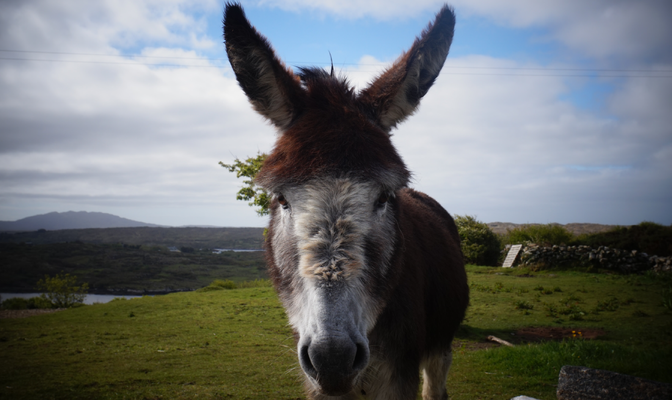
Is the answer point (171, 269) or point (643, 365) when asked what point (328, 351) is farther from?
point (171, 269)

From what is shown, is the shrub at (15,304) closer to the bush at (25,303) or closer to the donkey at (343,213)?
the bush at (25,303)

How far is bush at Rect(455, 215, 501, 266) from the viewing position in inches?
924

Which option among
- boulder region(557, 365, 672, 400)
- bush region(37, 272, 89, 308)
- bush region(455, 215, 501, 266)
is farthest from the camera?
bush region(455, 215, 501, 266)

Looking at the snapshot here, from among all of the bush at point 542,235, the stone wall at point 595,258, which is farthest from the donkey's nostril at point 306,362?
the bush at point 542,235

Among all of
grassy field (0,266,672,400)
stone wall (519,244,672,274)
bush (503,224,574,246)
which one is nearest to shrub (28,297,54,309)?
Answer: grassy field (0,266,672,400)

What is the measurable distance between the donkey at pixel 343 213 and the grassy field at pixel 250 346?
3.88 feet

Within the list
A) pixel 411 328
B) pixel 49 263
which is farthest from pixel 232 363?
pixel 49 263

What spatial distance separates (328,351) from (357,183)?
40.0 inches

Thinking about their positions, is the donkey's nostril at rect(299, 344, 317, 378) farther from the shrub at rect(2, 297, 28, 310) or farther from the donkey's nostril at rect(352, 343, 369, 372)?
the shrub at rect(2, 297, 28, 310)

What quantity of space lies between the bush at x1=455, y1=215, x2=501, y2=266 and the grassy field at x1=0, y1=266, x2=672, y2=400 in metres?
7.75

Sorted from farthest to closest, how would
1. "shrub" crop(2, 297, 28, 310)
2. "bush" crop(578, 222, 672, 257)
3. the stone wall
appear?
"bush" crop(578, 222, 672, 257), the stone wall, "shrub" crop(2, 297, 28, 310)

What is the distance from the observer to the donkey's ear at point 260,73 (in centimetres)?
252

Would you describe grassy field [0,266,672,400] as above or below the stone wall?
below

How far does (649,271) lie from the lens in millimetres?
18094
